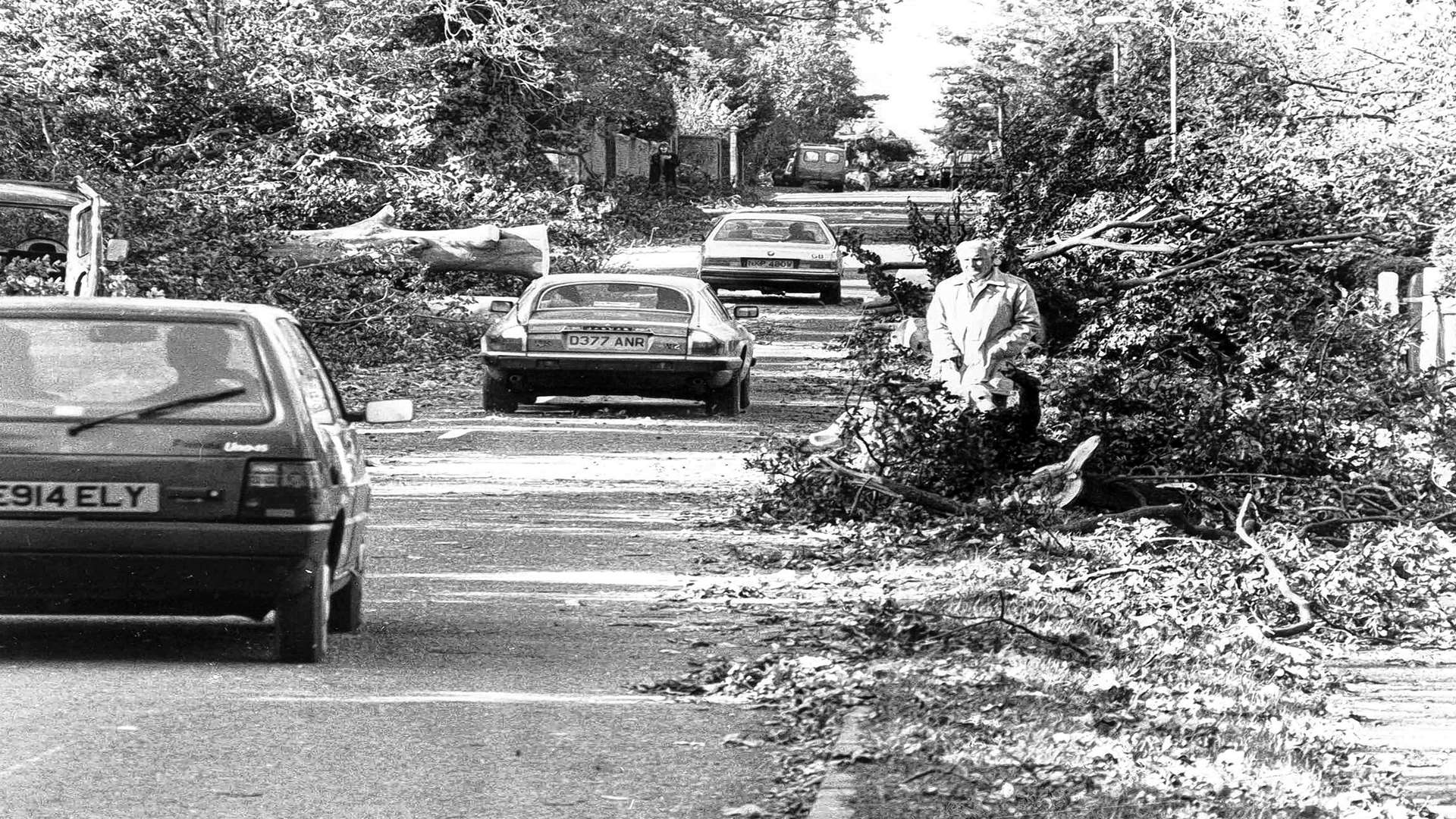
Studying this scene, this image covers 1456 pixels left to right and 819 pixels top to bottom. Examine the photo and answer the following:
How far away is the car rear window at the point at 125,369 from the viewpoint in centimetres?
734

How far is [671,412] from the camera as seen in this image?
19484mm

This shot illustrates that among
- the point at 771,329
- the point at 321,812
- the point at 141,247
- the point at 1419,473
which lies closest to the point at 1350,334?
the point at 1419,473

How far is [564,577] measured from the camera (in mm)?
10062

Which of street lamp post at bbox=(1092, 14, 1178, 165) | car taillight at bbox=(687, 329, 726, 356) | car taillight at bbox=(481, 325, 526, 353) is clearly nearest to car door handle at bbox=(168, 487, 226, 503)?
car taillight at bbox=(481, 325, 526, 353)

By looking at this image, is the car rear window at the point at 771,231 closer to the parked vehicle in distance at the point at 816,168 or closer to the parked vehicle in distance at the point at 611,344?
the parked vehicle in distance at the point at 611,344

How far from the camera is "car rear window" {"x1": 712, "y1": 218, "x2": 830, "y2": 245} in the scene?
115 feet

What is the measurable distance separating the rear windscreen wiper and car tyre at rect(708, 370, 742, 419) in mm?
10984

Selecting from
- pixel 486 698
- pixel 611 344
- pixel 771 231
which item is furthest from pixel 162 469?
pixel 771 231

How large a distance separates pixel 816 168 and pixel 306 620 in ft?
307

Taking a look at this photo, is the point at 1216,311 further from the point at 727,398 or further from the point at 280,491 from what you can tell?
the point at 280,491

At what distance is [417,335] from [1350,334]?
13.8 meters

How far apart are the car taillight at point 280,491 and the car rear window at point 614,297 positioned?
35.9 ft

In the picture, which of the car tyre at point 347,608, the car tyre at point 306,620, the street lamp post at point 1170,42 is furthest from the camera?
the street lamp post at point 1170,42

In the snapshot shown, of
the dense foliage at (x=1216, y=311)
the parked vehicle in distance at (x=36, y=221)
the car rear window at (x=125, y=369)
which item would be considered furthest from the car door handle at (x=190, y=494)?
the parked vehicle in distance at (x=36, y=221)
